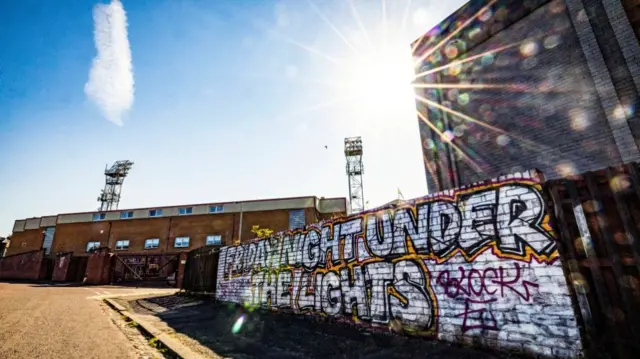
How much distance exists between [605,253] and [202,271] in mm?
12532

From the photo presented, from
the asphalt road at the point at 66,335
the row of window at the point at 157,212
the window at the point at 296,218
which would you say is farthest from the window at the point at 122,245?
the asphalt road at the point at 66,335

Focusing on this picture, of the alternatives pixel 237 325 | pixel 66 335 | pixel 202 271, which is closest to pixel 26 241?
pixel 202 271

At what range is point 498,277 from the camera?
3770 millimetres

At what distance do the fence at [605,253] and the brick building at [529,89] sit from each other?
3473mm

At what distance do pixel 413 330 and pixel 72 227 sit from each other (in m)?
42.2

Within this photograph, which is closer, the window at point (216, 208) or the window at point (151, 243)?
the window at point (216, 208)

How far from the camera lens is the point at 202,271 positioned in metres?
12.1

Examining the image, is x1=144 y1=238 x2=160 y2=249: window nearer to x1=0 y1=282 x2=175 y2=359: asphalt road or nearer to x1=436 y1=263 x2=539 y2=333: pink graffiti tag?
x1=0 y1=282 x2=175 y2=359: asphalt road

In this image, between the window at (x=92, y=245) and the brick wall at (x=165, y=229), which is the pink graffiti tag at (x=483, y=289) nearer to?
the brick wall at (x=165, y=229)

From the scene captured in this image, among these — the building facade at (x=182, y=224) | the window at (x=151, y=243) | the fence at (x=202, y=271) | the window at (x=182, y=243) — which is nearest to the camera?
the fence at (x=202, y=271)

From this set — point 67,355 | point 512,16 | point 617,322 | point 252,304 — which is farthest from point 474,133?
point 67,355

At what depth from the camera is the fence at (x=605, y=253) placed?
9.35 ft

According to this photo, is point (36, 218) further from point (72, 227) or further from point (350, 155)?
point (350, 155)

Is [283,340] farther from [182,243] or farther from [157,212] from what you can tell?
[157,212]
